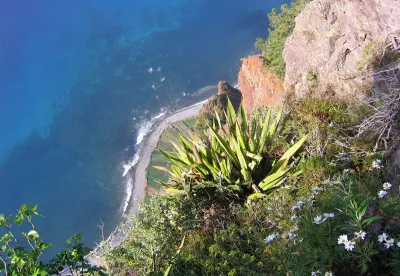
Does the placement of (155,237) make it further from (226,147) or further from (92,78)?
(92,78)

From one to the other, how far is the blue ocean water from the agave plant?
55.8 ft

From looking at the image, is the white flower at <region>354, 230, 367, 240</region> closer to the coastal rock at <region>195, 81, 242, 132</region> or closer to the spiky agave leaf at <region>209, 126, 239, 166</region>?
the spiky agave leaf at <region>209, 126, 239, 166</region>

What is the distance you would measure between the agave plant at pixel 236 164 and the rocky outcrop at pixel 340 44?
1208 mm

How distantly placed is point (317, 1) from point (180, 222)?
4.34 meters

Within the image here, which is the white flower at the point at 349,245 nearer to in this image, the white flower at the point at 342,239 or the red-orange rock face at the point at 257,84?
the white flower at the point at 342,239

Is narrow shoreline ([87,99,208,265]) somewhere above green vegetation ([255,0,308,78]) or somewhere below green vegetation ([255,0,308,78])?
below

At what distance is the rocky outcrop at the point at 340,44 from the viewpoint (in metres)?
5.11

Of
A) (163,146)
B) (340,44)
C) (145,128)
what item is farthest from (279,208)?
(145,128)

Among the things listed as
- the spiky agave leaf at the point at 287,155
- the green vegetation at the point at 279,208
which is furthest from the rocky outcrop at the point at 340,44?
the spiky agave leaf at the point at 287,155

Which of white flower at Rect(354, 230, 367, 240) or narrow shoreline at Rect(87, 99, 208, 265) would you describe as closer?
white flower at Rect(354, 230, 367, 240)

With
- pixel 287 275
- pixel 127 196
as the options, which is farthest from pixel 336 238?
pixel 127 196

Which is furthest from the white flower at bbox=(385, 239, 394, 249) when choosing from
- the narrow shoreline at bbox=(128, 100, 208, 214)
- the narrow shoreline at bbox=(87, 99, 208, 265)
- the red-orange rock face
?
the narrow shoreline at bbox=(128, 100, 208, 214)

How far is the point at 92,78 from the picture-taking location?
2722cm

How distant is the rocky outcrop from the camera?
201 inches
